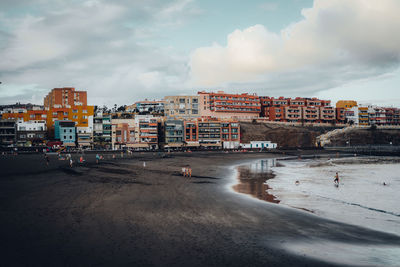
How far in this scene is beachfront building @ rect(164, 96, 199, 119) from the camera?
151750mm

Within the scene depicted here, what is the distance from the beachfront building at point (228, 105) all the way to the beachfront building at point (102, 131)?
48796 mm

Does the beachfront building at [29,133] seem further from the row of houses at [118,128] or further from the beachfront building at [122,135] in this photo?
the beachfront building at [122,135]

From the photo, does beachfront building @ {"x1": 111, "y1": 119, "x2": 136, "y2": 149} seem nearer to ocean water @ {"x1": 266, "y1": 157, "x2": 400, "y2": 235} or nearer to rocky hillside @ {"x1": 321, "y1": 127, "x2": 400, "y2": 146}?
ocean water @ {"x1": 266, "y1": 157, "x2": 400, "y2": 235}

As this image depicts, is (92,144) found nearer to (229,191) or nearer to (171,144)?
(171,144)

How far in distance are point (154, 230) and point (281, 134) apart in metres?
135

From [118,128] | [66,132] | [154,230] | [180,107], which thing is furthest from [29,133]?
[154,230]

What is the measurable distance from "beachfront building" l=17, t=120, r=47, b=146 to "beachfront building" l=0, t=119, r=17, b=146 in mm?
2124

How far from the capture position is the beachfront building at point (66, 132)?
128m

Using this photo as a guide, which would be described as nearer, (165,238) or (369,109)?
(165,238)

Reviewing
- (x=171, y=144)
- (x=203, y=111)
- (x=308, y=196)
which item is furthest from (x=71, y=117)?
(x=308, y=196)

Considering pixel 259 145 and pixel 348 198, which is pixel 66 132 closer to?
pixel 259 145

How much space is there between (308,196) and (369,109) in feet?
598

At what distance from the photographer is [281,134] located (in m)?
148

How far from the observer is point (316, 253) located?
1672 cm
